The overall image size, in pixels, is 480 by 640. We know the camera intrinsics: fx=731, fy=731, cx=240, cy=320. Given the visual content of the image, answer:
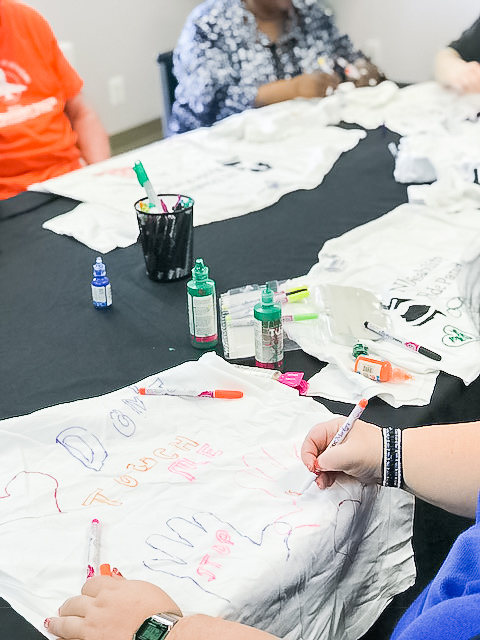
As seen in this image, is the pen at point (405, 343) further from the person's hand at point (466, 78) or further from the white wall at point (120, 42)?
the white wall at point (120, 42)

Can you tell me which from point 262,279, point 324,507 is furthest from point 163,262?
point 324,507

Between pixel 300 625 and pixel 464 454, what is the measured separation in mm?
257

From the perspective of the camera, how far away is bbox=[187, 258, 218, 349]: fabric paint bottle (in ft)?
3.39

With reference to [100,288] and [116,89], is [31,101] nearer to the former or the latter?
[100,288]

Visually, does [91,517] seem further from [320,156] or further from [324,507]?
[320,156]

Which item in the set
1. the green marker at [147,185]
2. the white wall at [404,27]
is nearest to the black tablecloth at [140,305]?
the green marker at [147,185]

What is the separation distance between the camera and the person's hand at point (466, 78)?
2.18m

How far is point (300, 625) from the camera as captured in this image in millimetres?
741

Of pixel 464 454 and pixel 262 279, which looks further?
pixel 262 279

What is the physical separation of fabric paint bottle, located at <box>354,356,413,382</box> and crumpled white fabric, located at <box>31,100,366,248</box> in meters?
0.60

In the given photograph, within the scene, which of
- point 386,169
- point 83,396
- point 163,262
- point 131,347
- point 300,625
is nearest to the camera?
point 300,625

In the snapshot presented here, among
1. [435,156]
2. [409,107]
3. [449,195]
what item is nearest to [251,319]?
[449,195]

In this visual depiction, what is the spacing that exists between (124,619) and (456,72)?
81.7 inches

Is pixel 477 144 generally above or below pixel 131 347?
below
